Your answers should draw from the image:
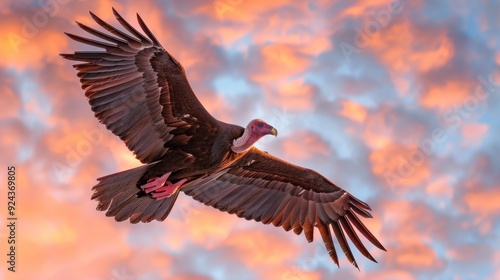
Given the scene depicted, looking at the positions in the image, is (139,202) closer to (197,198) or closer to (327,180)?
(197,198)

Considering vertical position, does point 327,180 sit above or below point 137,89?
above

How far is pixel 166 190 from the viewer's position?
11516 millimetres

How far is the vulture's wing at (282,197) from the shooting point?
1275 cm

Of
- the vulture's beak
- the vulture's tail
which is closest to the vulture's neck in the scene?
the vulture's beak

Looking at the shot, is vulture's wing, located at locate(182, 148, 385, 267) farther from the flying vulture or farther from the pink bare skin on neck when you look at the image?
the pink bare skin on neck

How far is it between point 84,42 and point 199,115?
7.09ft

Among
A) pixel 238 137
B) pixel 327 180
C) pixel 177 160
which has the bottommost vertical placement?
pixel 177 160

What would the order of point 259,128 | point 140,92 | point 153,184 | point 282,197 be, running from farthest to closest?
point 282,197, point 259,128, point 153,184, point 140,92

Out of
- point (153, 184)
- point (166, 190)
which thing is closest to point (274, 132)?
point (166, 190)

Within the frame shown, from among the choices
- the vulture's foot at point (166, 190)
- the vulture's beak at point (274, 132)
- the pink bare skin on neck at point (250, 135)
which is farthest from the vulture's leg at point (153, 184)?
the vulture's beak at point (274, 132)

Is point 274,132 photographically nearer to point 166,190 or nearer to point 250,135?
point 250,135

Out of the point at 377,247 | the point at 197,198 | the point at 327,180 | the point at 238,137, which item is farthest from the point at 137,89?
the point at 377,247

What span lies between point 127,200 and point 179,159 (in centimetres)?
105

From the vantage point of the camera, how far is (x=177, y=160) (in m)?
11.5
